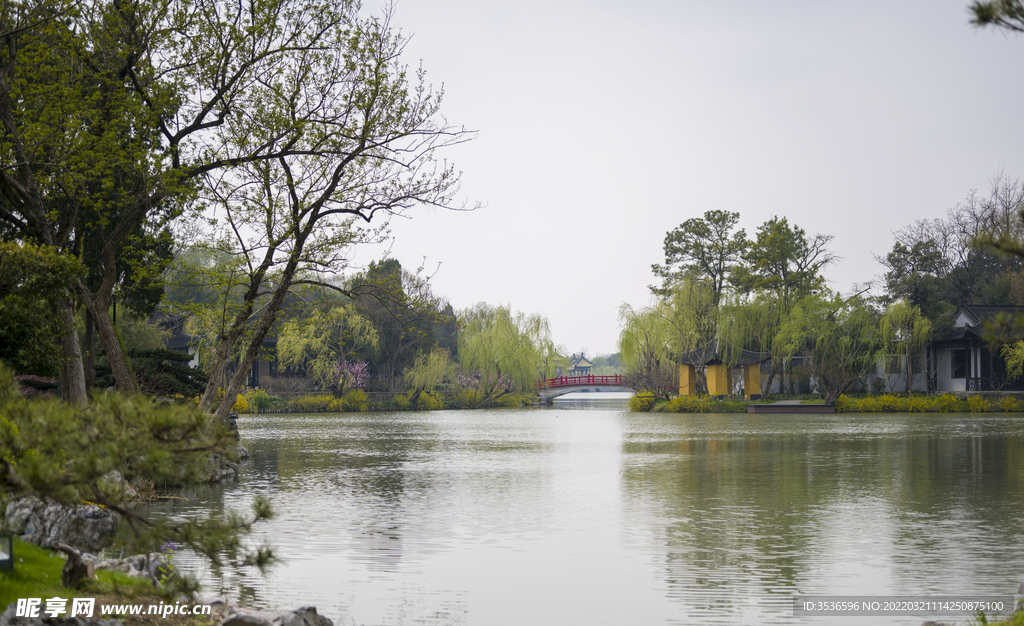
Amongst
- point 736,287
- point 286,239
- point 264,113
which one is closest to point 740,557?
point 286,239

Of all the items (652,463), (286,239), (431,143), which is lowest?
(652,463)

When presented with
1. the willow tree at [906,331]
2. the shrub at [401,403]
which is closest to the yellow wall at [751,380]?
the willow tree at [906,331]

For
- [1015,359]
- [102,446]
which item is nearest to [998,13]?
[102,446]

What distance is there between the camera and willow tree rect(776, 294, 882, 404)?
133 ft

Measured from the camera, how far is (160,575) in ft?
20.9

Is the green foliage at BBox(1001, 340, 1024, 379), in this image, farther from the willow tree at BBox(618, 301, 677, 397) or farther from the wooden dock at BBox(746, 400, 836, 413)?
the willow tree at BBox(618, 301, 677, 397)

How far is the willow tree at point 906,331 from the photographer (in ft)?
132

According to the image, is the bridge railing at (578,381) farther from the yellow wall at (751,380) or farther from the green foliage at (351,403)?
the green foliage at (351,403)

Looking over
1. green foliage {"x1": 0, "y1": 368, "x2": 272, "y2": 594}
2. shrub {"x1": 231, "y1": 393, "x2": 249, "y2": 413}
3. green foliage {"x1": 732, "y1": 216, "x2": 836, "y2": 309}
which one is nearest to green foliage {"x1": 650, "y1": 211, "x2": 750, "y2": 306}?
green foliage {"x1": 732, "y1": 216, "x2": 836, "y2": 309}

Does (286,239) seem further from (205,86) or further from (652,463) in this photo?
(652,463)

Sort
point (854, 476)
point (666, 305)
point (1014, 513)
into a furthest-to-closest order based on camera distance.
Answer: point (666, 305), point (854, 476), point (1014, 513)

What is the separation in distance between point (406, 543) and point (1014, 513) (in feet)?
24.3

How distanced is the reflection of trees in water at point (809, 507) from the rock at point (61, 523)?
16.6ft

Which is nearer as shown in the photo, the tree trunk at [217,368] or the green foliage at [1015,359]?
the tree trunk at [217,368]
